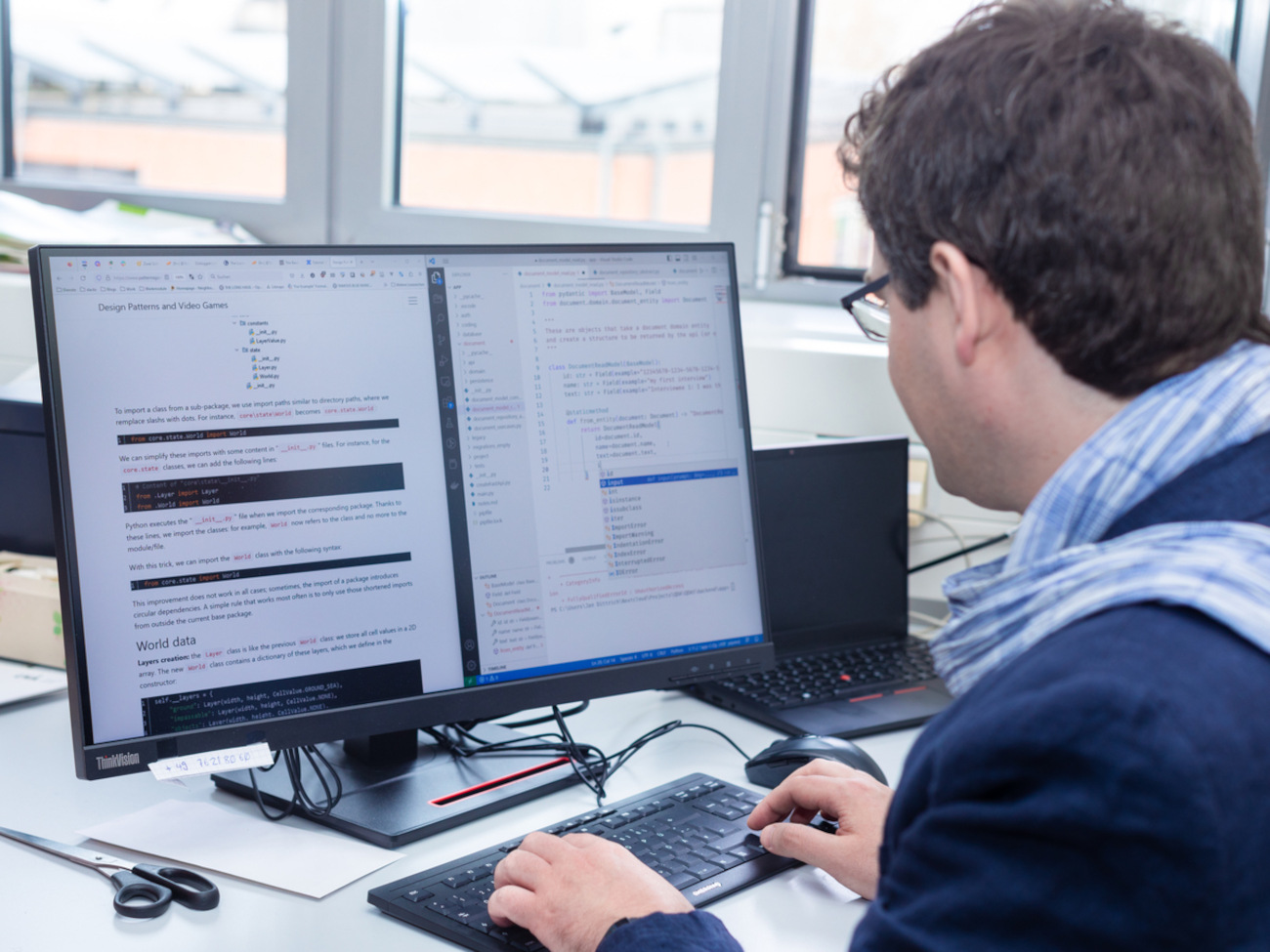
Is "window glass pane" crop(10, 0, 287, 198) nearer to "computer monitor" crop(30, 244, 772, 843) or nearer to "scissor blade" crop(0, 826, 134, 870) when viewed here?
"computer monitor" crop(30, 244, 772, 843)

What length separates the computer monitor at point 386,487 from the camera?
2.73ft

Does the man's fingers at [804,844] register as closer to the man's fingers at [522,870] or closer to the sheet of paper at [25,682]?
the man's fingers at [522,870]

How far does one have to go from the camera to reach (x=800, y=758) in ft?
3.31

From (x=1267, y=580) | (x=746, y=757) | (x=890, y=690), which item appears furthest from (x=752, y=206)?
(x=1267, y=580)

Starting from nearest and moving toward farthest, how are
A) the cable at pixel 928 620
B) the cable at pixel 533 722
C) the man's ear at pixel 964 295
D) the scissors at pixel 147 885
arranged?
the man's ear at pixel 964 295 → the scissors at pixel 147 885 → the cable at pixel 533 722 → the cable at pixel 928 620

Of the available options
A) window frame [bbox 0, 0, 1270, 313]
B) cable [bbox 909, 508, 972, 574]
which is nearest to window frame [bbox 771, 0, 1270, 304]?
window frame [bbox 0, 0, 1270, 313]

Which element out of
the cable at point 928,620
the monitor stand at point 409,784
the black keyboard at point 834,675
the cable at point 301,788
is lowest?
the cable at point 928,620

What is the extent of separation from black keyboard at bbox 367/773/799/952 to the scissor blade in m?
0.20

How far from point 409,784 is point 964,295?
61 centimetres

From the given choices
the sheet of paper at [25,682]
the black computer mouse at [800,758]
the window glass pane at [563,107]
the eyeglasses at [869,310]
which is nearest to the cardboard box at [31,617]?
the sheet of paper at [25,682]

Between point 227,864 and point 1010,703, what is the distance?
0.58 metres

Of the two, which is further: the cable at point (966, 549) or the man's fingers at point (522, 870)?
the cable at point (966, 549)

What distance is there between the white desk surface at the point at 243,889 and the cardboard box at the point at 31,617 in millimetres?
120

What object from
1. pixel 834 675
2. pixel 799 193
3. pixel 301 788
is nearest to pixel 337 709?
pixel 301 788
